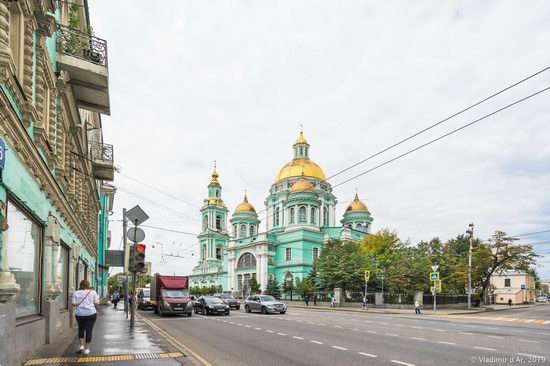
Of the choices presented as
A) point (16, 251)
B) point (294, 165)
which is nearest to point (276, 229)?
point (294, 165)

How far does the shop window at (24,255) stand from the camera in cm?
881

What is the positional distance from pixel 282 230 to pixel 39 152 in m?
67.6

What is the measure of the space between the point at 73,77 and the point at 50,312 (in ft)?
25.3

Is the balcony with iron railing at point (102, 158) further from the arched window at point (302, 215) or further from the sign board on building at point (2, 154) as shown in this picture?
the arched window at point (302, 215)

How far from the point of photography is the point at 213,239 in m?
97.1

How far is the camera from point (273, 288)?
6850 centimetres

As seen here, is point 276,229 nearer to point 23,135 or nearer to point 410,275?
point 410,275

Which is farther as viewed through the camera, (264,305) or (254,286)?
(254,286)

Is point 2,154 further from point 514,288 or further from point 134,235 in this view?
point 514,288

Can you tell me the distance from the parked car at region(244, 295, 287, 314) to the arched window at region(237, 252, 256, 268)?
4388 cm

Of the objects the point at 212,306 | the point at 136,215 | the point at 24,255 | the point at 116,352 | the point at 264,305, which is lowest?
the point at 264,305

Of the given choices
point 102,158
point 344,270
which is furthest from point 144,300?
point 344,270

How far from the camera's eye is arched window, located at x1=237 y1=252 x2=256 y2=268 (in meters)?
78.1

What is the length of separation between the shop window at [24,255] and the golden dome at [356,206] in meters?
78.6
